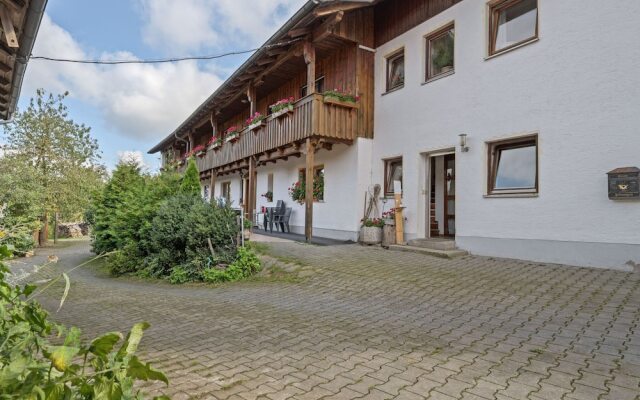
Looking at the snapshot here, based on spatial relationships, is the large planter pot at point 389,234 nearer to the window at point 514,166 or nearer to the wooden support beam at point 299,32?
the window at point 514,166

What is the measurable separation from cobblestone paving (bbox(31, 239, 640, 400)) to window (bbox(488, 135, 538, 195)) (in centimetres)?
173

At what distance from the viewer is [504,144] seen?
29.0 feet

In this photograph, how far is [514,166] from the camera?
8.64 metres

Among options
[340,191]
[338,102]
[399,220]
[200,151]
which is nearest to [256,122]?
[338,102]

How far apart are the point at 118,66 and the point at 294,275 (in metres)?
6.76

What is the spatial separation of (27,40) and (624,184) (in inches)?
332

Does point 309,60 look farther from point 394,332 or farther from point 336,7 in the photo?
point 394,332

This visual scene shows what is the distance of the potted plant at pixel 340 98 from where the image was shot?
11.4m

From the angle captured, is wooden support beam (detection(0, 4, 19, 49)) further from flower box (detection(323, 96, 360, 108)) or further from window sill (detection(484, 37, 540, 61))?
window sill (detection(484, 37, 540, 61))

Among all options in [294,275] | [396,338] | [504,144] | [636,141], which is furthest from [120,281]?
[636,141]

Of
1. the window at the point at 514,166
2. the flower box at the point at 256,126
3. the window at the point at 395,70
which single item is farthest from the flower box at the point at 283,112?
the window at the point at 514,166

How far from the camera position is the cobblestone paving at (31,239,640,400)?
9.64 ft

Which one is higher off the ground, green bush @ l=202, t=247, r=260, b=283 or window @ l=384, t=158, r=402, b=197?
window @ l=384, t=158, r=402, b=197

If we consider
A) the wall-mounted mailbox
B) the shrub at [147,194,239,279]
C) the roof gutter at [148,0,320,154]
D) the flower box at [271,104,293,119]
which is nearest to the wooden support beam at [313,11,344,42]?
the roof gutter at [148,0,320,154]
